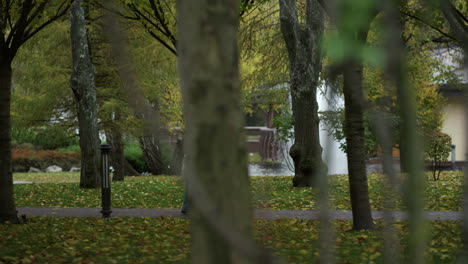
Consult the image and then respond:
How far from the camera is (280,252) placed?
7031 millimetres

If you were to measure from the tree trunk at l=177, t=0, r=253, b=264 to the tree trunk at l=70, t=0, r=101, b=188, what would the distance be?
582 inches

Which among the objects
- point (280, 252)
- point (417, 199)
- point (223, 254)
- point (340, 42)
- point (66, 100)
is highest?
point (66, 100)

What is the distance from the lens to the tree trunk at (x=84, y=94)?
16953 mm

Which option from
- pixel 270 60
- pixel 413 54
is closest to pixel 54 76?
pixel 270 60

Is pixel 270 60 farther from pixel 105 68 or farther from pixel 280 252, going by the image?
pixel 280 252

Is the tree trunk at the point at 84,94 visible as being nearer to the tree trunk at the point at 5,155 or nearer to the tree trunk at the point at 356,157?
the tree trunk at the point at 5,155

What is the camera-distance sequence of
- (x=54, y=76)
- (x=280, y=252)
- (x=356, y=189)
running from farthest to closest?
1. (x=54, y=76)
2. (x=356, y=189)
3. (x=280, y=252)

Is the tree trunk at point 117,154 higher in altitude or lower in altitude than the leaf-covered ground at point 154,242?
higher

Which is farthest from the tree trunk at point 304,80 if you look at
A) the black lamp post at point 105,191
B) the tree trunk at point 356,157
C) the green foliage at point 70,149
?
the green foliage at point 70,149

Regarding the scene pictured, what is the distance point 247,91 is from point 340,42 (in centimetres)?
2340

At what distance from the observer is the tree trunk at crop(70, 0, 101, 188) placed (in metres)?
17.0

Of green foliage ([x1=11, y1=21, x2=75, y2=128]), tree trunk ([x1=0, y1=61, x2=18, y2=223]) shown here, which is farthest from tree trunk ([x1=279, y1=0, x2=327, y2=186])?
green foliage ([x1=11, y1=21, x2=75, y2=128])

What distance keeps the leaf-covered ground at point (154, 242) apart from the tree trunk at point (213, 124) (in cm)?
307

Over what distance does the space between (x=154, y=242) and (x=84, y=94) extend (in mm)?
9889
